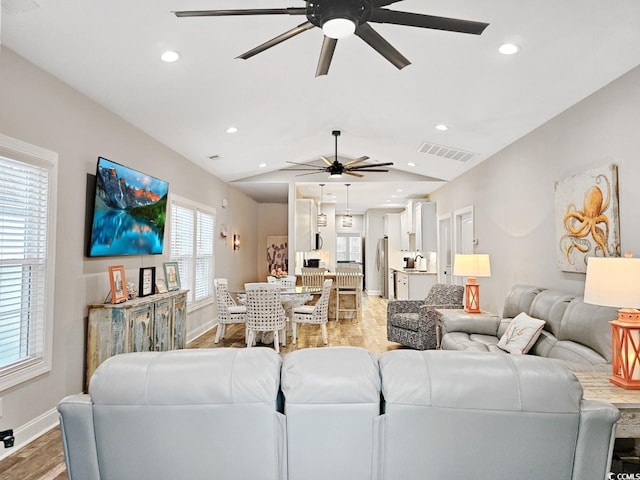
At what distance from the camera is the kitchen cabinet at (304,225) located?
859cm

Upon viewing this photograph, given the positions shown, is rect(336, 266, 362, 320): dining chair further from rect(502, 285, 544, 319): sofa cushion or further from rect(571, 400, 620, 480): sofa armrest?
rect(571, 400, 620, 480): sofa armrest

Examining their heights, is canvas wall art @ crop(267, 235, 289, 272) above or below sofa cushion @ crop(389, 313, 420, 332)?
above

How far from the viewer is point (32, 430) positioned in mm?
2961

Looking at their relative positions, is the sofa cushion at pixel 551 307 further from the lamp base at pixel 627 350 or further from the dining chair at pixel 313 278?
the dining chair at pixel 313 278

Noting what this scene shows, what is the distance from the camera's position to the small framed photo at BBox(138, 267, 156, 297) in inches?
171

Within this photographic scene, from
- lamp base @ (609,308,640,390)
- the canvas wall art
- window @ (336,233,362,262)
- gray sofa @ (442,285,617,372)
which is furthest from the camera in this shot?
window @ (336,233,362,262)

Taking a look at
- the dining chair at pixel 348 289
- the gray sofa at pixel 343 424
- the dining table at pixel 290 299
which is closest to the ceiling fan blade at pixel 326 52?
the gray sofa at pixel 343 424

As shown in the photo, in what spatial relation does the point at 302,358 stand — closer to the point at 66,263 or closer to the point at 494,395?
the point at 494,395

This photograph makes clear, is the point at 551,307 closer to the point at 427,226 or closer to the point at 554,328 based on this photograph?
the point at 554,328

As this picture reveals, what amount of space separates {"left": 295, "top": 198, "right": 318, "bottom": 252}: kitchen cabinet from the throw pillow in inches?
210

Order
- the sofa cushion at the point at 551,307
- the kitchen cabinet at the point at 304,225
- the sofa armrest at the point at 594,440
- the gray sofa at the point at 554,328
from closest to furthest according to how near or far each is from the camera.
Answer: the sofa armrest at the point at 594,440, the gray sofa at the point at 554,328, the sofa cushion at the point at 551,307, the kitchen cabinet at the point at 304,225

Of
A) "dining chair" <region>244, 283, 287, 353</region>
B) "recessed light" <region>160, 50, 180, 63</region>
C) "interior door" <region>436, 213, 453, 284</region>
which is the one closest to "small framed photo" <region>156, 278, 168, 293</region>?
"dining chair" <region>244, 283, 287, 353</region>

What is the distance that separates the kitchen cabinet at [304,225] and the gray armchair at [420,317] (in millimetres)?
3303

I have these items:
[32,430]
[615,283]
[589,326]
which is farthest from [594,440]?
[32,430]
